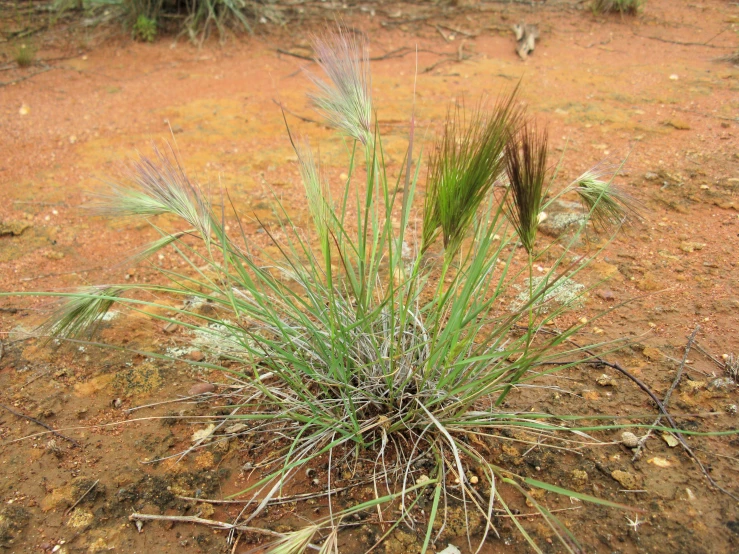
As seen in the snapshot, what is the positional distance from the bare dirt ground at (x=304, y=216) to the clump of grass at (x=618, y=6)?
0.27 ft

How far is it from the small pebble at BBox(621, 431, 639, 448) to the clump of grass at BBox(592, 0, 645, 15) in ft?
14.3

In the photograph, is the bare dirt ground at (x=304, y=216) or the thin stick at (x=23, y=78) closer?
the bare dirt ground at (x=304, y=216)

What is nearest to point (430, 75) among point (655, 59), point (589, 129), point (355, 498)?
point (589, 129)

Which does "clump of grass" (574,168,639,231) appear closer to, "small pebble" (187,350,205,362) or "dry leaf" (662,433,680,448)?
"dry leaf" (662,433,680,448)

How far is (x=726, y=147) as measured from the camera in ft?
9.27

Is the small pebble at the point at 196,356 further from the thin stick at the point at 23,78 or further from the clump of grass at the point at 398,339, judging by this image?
the thin stick at the point at 23,78

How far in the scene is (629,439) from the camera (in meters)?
1.47

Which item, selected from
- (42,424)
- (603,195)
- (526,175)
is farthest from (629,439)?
(42,424)

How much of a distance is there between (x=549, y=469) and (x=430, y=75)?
3.22m

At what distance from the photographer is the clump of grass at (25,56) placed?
4148 millimetres

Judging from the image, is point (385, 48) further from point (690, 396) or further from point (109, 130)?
point (690, 396)

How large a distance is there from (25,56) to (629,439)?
4.54 metres

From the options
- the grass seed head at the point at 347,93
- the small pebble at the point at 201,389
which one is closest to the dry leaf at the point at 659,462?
the grass seed head at the point at 347,93

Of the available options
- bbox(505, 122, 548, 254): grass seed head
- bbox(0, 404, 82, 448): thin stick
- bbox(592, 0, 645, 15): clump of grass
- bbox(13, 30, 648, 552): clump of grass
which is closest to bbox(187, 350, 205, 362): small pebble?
bbox(13, 30, 648, 552): clump of grass
